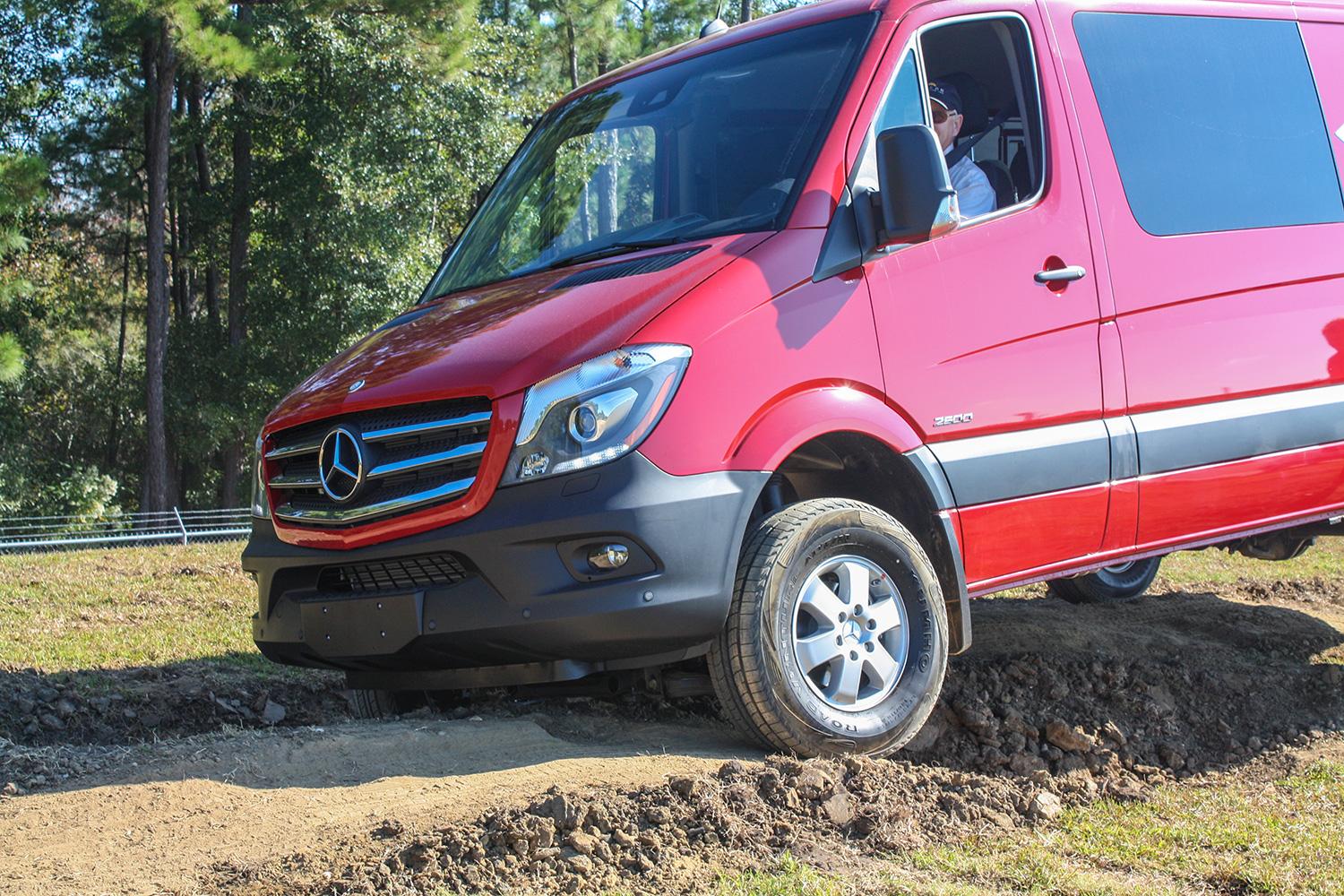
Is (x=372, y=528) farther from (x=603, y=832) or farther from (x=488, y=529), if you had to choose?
(x=603, y=832)

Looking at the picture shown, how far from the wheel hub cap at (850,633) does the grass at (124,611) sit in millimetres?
3833

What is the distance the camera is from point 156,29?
24.5 metres

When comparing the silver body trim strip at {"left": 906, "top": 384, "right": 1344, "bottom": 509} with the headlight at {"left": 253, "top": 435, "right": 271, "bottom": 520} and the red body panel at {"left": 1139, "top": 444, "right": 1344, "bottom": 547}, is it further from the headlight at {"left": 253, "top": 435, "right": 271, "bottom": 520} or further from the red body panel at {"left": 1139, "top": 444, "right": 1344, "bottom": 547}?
the headlight at {"left": 253, "top": 435, "right": 271, "bottom": 520}

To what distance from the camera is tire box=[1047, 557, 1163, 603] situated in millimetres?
8562

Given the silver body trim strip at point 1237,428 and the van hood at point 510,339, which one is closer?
the van hood at point 510,339

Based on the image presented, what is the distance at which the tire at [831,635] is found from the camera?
173 inches

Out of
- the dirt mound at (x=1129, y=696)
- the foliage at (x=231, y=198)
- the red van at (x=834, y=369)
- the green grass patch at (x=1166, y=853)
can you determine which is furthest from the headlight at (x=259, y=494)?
the foliage at (x=231, y=198)

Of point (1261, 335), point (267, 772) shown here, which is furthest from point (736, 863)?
point (1261, 335)

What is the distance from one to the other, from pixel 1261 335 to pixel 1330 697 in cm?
166

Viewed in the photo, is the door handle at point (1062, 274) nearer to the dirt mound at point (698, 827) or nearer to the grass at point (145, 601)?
the dirt mound at point (698, 827)

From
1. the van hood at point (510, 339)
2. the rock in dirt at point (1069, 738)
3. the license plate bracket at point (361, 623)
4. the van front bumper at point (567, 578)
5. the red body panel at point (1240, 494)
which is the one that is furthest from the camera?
the red body panel at point (1240, 494)

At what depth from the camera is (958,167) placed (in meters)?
5.30

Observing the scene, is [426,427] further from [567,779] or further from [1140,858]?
[1140,858]

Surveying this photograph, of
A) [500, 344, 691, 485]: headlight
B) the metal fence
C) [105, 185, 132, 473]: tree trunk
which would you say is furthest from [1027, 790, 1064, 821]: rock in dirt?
[105, 185, 132, 473]: tree trunk
